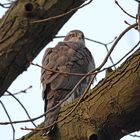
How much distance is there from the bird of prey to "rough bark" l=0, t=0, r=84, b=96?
193 centimetres

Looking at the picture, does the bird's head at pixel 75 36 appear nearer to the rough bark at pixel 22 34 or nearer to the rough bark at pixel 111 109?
the rough bark at pixel 111 109

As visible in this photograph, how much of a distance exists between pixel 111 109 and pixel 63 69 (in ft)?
7.65

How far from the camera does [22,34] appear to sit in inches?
86.0

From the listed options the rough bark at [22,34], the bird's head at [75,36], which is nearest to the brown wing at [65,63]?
the bird's head at [75,36]

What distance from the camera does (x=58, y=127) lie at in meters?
2.92

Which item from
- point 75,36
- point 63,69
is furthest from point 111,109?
point 75,36

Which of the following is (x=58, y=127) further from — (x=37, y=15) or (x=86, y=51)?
(x=86, y=51)

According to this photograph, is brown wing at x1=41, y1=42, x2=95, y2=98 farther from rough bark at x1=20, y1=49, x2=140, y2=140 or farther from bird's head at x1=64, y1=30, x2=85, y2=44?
rough bark at x1=20, y1=49, x2=140, y2=140

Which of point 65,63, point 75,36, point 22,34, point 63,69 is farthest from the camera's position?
point 75,36

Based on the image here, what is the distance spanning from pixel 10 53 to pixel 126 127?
0.80 m

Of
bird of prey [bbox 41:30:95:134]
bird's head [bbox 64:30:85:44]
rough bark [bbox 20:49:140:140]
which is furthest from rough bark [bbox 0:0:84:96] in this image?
bird's head [bbox 64:30:85:44]

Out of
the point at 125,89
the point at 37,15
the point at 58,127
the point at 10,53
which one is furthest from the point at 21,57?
the point at 58,127

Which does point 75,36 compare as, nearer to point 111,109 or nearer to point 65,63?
point 65,63

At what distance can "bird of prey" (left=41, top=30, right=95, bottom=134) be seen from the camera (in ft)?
14.8
